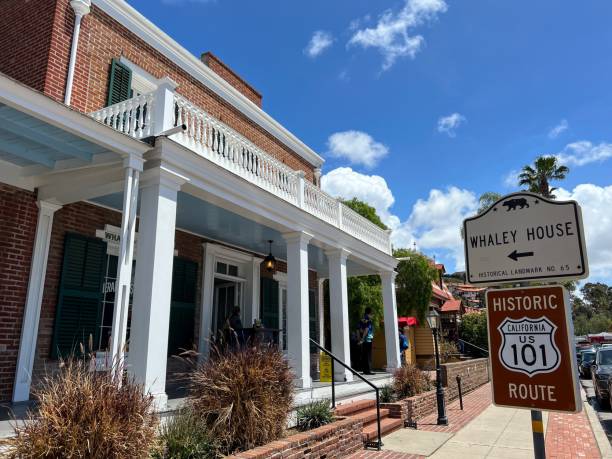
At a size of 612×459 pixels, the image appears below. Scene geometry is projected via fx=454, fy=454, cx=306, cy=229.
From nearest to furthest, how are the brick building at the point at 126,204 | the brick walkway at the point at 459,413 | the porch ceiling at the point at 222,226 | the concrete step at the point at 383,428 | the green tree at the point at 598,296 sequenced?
the brick building at the point at 126,204
the concrete step at the point at 383,428
the porch ceiling at the point at 222,226
the brick walkway at the point at 459,413
the green tree at the point at 598,296

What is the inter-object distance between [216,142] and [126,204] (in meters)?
2.31

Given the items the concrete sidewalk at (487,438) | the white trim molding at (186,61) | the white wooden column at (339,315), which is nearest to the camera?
the concrete sidewalk at (487,438)

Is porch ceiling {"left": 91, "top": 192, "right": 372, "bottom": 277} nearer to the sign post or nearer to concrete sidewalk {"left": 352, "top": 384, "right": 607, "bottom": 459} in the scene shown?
concrete sidewalk {"left": 352, "top": 384, "right": 607, "bottom": 459}

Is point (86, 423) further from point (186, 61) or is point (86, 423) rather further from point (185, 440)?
point (186, 61)

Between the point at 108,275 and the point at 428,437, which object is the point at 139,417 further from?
the point at 428,437

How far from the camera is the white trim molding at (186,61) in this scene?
9.35 meters

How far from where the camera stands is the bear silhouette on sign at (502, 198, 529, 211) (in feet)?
9.79

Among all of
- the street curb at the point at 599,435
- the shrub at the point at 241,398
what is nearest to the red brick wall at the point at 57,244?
the shrub at the point at 241,398

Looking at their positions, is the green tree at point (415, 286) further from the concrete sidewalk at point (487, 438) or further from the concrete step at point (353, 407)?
the concrete step at point (353, 407)

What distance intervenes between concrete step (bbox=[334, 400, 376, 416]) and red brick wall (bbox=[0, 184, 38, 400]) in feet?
17.1

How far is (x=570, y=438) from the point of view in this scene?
8.79 m

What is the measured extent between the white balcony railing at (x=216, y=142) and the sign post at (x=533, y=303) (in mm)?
5283

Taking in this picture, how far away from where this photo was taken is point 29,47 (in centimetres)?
841

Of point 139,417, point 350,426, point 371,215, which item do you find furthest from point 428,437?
point 371,215
